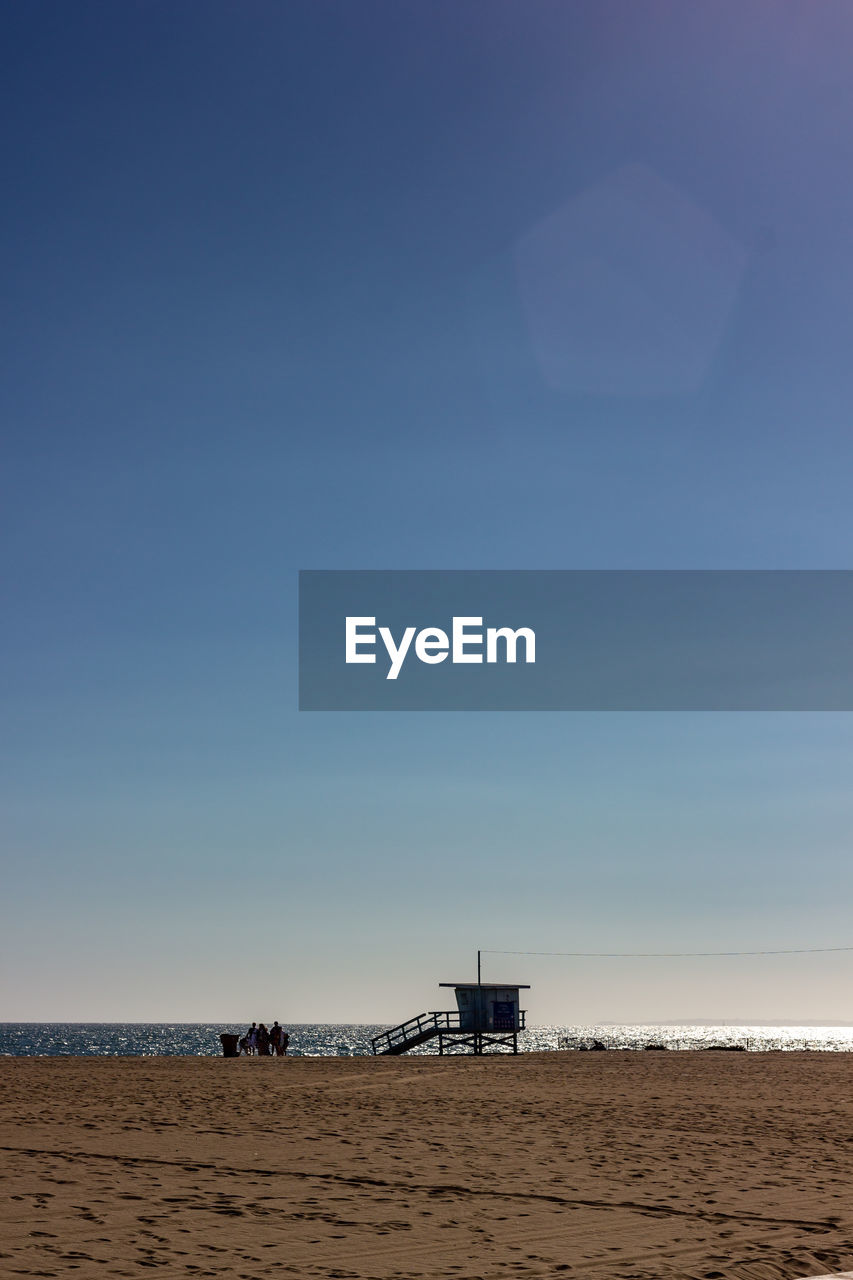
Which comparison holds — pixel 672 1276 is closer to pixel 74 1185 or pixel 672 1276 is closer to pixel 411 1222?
pixel 411 1222

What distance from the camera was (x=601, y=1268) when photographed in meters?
Answer: 8.02

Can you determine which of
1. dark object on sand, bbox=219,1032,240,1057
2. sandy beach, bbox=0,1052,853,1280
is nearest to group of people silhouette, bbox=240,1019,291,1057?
dark object on sand, bbox=219,1032,240,1057

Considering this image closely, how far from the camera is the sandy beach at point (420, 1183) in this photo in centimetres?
827

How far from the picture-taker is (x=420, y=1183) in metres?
11.7

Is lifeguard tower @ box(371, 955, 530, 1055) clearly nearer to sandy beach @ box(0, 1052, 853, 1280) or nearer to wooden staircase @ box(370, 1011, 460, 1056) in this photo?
wooden staircase @ box(370, 1011, 460, 1056)

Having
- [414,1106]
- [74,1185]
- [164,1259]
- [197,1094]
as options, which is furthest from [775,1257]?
[197,1094]

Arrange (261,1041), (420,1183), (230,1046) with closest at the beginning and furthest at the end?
(420,1183)
(230,1046)
(261,1041)

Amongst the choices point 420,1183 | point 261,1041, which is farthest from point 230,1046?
point 420,1183

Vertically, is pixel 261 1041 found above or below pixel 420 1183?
below

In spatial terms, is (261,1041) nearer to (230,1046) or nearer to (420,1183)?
(230,1046)

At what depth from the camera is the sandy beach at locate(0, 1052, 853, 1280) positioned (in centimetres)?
827

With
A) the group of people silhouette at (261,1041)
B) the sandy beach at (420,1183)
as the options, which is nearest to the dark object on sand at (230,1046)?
the group of people silhouette at (261,1041)

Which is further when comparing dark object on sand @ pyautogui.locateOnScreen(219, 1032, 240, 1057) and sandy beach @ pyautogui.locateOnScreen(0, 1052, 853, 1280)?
dark object on sand @ pyautogui.locateOnScreen(219, 1032, 240, 1057)

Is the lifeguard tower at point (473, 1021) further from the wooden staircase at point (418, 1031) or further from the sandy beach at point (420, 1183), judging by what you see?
the sandy beach at point (420, 1183)
